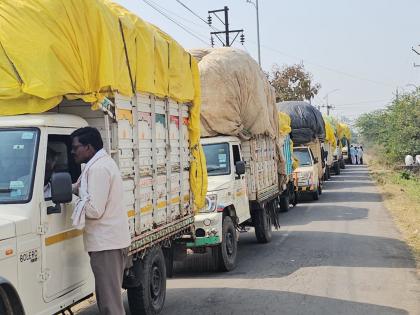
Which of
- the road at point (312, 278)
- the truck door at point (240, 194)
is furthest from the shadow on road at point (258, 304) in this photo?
the truck door at point (240, 194)

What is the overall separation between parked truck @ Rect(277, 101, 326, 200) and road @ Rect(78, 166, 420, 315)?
695 centimetres

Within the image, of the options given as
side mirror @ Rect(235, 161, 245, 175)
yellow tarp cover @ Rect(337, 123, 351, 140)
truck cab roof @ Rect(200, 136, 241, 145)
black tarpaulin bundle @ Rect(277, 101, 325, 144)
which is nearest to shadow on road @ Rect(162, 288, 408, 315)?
side mirror @ Rect(235, 161, 245, 175)

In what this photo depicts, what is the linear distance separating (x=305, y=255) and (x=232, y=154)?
2357 mm

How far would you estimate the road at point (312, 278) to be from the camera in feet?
24.5

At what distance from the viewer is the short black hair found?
5039mm

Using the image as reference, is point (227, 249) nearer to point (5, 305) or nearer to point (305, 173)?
point (5, 305)

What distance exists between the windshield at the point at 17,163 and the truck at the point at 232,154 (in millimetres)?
4722

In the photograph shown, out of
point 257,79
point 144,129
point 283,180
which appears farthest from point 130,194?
point 283,180

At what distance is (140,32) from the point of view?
6.73 metres

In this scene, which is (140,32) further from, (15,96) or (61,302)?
(61,302)

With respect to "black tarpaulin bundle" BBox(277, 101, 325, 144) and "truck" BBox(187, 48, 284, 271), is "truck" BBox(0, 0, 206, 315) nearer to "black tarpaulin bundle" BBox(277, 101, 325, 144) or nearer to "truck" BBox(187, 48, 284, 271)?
"truck" BBox(187, 48, 284, 271)

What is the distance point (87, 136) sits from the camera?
5.05 m

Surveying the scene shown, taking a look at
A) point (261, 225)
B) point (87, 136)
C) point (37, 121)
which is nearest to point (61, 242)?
point (87, 136)

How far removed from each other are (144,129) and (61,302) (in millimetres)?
2379
